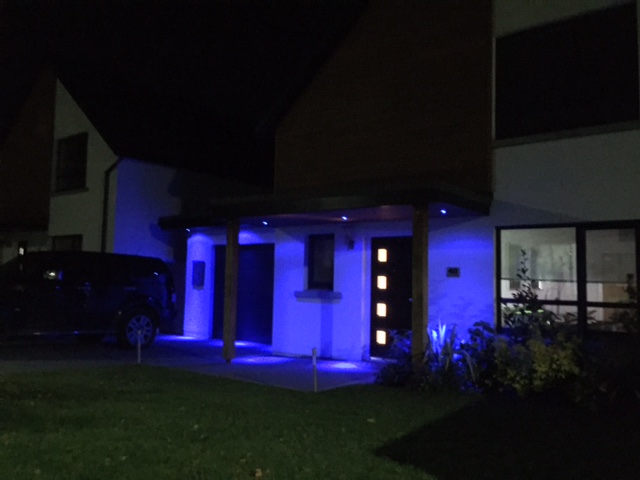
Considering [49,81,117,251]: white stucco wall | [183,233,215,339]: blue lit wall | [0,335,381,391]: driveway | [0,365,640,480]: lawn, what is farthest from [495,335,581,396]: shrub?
[49,81,117,251]: white stucco wall

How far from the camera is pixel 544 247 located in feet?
31.4

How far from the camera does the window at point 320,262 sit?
1201 cm

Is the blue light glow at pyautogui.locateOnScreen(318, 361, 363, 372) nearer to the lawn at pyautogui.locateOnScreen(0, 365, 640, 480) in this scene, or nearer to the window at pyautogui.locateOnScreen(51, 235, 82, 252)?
the lawn at pyautogui.locateOnScreen(0, 365, 640, 480)

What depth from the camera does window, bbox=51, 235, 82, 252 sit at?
1684 centimetres

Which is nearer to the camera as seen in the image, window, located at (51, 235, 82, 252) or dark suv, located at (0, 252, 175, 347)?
dark suv, located at (0, 252, 175, 347)

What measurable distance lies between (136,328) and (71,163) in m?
7.24

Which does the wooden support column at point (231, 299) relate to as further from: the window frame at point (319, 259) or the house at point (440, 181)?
the window frame at point (319, 259)

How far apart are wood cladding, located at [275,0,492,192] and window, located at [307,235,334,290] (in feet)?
3.81

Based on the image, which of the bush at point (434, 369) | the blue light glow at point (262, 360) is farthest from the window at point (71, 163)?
the bush at point (434, 369)

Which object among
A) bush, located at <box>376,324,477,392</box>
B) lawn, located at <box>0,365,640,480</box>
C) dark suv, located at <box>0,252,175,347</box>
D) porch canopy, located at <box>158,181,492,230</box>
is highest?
porch canopy, located at <box>158,181,492,230</box>

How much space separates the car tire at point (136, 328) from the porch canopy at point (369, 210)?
112 inches

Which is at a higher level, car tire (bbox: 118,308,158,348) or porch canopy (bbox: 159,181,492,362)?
porch canopy (bbox: 159,181,492,362)

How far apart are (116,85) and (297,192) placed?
35.3 ft

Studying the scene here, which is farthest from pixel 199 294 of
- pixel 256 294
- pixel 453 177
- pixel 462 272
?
pixel 453 177
